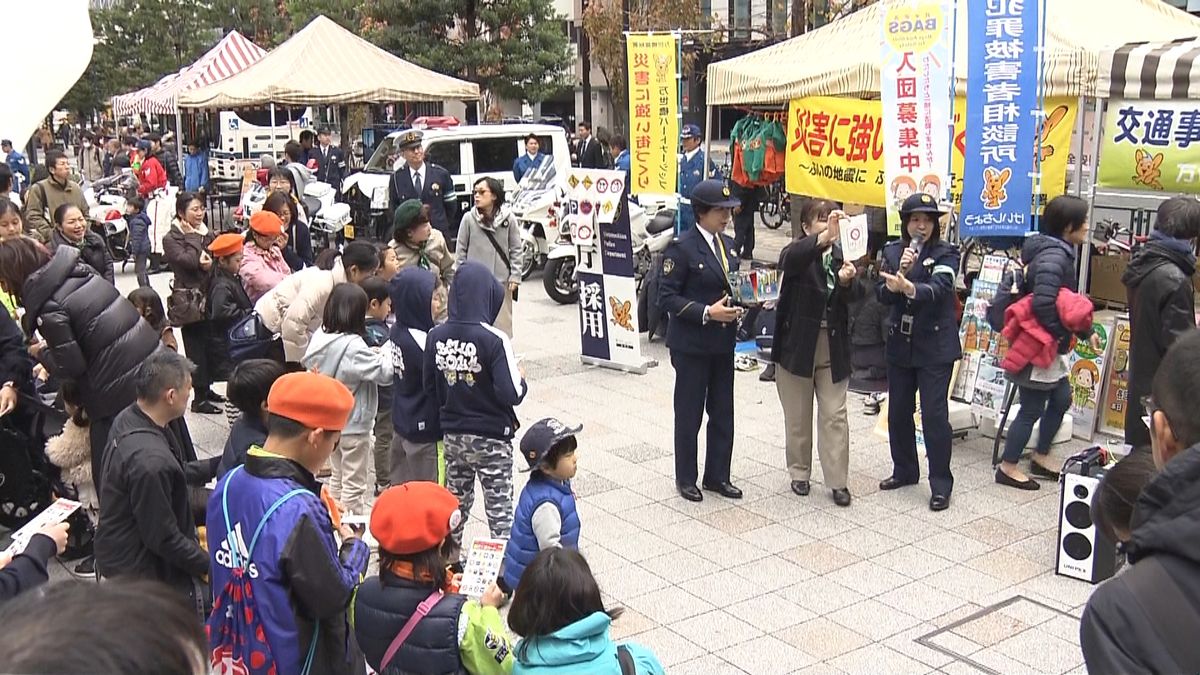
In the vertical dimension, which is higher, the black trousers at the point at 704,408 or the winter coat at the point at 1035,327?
the winter coat at the point at 1035,327

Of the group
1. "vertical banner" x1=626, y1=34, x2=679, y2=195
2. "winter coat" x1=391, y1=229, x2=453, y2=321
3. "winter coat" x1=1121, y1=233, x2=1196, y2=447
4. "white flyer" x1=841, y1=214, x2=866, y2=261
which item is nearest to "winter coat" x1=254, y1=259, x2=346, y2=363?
"winter coat" x1=391, y1=229, x2=453, y2=321

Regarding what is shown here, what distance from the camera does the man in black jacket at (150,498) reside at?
138 inches

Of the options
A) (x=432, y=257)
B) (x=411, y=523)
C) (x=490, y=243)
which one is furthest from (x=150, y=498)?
(x=490, y=243)

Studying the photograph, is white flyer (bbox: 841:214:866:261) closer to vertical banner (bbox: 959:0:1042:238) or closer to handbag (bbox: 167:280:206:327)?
vertical banner (bbox: 959:0:1042:238)

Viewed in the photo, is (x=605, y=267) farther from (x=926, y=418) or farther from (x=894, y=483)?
(x=926, y=418)

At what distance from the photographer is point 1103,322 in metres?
7.38

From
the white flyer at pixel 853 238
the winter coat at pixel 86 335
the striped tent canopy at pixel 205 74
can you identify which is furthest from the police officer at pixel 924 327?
the striped tent canopy at pixel 205 74

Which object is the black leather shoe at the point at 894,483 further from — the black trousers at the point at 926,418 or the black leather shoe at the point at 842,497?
the black leather shoe at the point at 842,497

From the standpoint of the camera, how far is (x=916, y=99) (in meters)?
6.87

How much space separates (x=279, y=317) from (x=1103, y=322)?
5.53m

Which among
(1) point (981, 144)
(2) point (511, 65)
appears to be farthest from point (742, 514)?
(2) point (511, 65)

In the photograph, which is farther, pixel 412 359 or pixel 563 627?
pixel 412 359

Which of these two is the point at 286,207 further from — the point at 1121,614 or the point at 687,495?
the point at 1121,614

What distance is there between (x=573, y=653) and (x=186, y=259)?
5930mm
